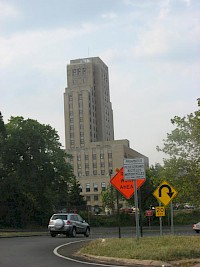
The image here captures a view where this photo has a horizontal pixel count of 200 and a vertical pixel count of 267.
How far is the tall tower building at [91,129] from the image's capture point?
152000mm

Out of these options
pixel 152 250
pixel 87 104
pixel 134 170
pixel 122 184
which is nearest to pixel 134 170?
pixel 134 170

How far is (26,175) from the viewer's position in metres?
52.0

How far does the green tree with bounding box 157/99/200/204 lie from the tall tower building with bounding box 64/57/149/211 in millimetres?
114548

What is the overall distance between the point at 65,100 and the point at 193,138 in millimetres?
142339

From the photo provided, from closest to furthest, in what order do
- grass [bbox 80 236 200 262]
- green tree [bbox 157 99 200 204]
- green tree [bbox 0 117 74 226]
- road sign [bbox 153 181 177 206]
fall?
1. grass [bbox 80 236 200 262]
2. road sign [bbox 153 181 177 206]
3. green tree [bbox 157 99 200 204]
4. green tree [bbox 0 117 74 226]

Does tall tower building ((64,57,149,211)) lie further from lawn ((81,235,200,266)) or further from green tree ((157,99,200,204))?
lawn ((81,235,200,266))

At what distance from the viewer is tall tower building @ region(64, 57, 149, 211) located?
152 metres

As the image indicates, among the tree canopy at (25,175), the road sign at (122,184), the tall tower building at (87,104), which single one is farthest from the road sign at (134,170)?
the tall tower building at (87,104)

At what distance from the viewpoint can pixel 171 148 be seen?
30844mm

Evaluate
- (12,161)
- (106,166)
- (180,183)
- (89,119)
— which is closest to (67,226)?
(180,183)

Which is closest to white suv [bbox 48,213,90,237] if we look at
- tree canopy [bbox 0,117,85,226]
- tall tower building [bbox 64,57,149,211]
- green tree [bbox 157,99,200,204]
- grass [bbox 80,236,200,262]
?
green tree [bbox 157,99,200,204]

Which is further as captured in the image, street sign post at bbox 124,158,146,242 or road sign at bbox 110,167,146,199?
road sign at bbox 110,167,146,199

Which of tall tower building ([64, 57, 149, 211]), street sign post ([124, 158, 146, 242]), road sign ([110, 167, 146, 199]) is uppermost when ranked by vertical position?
tall tower building ([64, 57, 149, 211])

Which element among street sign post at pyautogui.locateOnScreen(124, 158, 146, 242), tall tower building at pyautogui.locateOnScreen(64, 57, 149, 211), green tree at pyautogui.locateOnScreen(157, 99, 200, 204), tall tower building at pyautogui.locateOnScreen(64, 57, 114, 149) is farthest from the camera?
tall tower building at pyautogui.locateOnScreen(64, 57, 114, 149)
